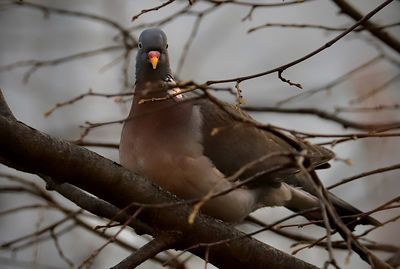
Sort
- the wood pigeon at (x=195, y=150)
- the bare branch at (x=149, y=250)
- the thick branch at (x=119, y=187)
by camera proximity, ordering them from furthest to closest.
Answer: the wood pigeon at (x=195, y=150)
the bare branch at (x=149, y=250)
the thick branch at (x=119, y=187)

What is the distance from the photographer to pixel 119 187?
2641 millimetres

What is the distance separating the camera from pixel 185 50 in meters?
3.91

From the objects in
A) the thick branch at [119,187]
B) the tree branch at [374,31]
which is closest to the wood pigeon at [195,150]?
the thick branch at [119,187]

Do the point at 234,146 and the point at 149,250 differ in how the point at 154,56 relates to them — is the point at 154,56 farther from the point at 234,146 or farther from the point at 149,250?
the point at 149,250

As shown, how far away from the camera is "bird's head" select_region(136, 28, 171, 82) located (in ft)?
12.2

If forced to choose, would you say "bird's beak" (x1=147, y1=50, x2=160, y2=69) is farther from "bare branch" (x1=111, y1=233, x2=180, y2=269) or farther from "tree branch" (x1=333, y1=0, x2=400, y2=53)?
"bare branch" (x1=111, y1=233, x2=180, y2=269)

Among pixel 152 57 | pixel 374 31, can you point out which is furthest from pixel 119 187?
pixel 374 31

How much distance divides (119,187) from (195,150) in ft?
2.93

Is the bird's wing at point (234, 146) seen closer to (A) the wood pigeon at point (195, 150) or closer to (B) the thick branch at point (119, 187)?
(A) the wood pigeon at point (195, 150)

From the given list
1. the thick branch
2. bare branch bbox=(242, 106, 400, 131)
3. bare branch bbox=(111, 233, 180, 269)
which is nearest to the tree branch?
bare branch bbox=(242, 106, 400, 131)

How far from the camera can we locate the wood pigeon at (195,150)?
3402 millimetres

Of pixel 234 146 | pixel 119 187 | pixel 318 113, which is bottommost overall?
pixel 119 187

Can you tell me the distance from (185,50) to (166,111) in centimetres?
49

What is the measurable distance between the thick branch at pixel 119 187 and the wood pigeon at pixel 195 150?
1.35ft
